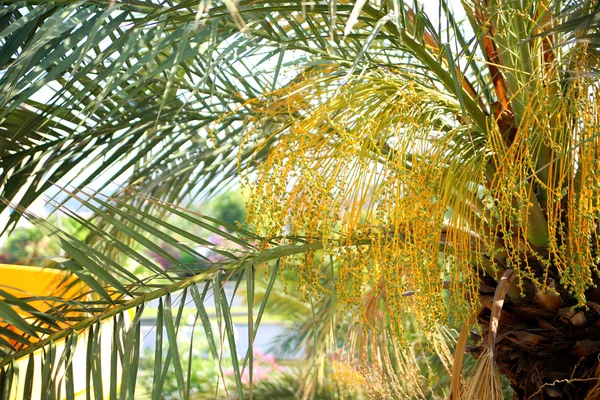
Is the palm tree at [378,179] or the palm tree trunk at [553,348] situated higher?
the palm tree at [378,179]

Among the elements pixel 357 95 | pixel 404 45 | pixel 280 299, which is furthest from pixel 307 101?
pixel 280 299

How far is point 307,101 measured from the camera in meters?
1.40

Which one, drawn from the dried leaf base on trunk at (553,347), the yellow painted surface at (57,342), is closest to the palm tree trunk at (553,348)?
the dried leaf base on trunk at (553,347)

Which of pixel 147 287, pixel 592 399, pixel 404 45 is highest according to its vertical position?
pixel 404 45

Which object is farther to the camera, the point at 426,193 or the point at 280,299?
the point at 280,299

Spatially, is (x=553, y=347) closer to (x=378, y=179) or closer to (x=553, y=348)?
(x=553, y=348)

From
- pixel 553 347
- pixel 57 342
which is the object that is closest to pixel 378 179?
pixel 553 347

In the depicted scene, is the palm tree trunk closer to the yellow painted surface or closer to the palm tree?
the palm tree

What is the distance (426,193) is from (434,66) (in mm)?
311

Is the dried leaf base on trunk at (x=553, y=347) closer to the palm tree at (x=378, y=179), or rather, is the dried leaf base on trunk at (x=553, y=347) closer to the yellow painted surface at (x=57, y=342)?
the palm tree at (x=378, y=179)

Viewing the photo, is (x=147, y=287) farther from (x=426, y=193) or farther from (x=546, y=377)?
(x=546, y=377)

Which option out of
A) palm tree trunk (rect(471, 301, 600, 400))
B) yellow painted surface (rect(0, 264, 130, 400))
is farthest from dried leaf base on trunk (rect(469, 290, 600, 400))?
yellow painted surface (rect(0, 264, 130, 400))

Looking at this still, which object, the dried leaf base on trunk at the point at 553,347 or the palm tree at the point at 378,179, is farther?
the dried leaf base on trunk at the point at 553,347

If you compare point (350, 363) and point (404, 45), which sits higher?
point (404, 45)
